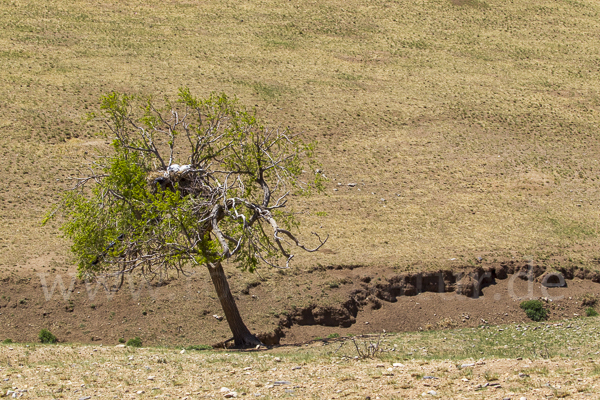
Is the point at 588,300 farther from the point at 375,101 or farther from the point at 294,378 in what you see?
the point at 375,101

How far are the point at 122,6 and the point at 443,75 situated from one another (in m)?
29.0

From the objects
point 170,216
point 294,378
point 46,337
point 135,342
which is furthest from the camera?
point 46,337

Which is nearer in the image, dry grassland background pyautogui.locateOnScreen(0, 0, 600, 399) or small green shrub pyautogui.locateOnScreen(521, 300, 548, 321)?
dry grassland background pyautogui.locateOnScreen(0, 0, 600, 399)

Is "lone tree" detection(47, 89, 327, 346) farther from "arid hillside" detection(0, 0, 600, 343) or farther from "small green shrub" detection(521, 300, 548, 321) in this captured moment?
"small green shrub" detection(521, 300, 548, 321)

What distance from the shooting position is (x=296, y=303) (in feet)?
72.6

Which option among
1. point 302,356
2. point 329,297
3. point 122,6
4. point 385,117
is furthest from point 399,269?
point 122,6

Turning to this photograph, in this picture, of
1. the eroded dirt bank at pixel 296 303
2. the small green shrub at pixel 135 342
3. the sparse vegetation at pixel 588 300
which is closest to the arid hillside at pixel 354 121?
the eroded dirt bank at pixel 296 303

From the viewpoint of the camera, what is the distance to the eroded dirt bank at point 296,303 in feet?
66.3

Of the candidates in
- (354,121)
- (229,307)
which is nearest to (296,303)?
(229,307)

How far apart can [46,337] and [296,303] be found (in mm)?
8572

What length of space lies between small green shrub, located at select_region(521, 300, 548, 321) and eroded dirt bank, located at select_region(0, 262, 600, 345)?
28cm

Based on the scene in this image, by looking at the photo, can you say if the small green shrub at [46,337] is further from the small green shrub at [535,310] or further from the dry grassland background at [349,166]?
the small green shrub at [535,310]

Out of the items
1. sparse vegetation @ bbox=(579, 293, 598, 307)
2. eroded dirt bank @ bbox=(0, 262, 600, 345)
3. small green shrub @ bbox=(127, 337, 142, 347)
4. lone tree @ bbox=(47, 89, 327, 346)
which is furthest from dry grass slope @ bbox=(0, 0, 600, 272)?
lone tree @ bbox=(47, 89, 327, 346)

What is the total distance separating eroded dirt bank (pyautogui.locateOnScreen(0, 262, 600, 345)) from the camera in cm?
2022
